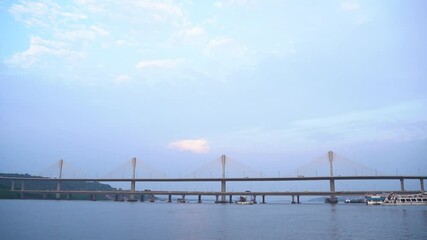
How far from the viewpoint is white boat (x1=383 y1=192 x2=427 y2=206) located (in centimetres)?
7919

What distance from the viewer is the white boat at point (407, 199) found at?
7919cm

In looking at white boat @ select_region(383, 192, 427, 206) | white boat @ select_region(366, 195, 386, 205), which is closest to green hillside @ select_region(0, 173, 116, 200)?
white boat @ select_region(366, 195, 386, 205)

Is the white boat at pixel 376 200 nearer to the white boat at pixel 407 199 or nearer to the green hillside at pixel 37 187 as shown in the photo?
the white boat at pixel 407 199

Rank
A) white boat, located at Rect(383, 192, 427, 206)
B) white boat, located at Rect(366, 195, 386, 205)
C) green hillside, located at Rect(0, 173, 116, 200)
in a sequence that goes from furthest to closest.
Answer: green hillside, located at Rect(0, 173, 116, 200)
white boat, located at Rect(366, 195, 386, 205)
white boat, located at Rect(383, 192, 427, 206)

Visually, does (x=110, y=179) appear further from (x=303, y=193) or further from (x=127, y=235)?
(x=127, y=235)

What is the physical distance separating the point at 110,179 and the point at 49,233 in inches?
3890

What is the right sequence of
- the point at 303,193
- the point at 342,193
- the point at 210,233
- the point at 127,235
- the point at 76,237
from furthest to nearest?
the point at 303,193
the point at 342,193
the point at 210,233
the point at 127,235
the point at 76,237

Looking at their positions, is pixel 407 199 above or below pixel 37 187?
below

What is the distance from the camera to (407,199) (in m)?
81.9

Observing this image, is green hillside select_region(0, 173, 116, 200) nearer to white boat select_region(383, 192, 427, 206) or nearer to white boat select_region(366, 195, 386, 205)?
white boat select_region(366, 195, 386, 205)

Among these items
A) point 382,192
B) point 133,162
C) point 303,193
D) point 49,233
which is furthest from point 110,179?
point 49,233

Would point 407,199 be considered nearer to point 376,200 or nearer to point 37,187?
point 376,200

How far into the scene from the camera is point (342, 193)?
99562mm

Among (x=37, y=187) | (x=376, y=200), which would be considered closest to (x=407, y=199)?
(x=376, y=200)
